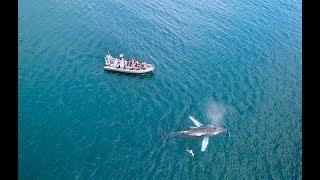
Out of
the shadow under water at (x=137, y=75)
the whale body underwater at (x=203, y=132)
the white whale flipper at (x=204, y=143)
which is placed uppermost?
the shadow under water at (x=137, y=75)

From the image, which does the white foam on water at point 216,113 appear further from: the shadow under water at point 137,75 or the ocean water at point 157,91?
the shadow under water at point 137,75

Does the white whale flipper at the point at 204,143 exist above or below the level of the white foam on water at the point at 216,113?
below

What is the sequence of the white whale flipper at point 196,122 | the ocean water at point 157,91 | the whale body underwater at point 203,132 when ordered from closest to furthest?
the ocean water at point 157,91, the whale body underwater at point 203,132, the white whale flipper at point 196,122

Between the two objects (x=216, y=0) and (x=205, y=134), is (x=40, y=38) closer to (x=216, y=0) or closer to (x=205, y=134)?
(x=205, y=134)

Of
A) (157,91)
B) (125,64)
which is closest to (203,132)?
(157,91)

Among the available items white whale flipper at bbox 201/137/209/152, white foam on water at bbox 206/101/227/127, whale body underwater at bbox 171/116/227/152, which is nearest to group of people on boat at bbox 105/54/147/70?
white foam on water at bbox 206/101/227/127

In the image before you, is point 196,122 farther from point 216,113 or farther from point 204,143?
point 216,113

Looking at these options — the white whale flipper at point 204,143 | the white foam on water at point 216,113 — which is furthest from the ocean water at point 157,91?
the white whale flipper at point 204,143

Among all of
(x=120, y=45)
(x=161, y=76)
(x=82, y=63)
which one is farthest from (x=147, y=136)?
(x=120, y=45)
